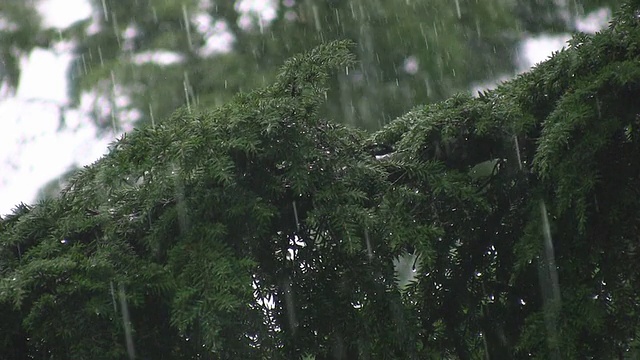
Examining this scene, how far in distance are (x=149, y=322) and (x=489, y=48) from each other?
5.07m

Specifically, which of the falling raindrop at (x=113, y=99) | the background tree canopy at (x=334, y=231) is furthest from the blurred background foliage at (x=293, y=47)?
the background tree canopy at (x=334, y=231)

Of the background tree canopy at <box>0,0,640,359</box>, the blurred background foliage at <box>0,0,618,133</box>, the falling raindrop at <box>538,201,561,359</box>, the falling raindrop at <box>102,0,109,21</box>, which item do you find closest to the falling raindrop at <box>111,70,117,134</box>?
the blurred background foliage at <box>0,0,618,133</box>

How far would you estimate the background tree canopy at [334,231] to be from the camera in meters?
1.88

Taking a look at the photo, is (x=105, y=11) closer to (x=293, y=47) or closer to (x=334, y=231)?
(x=293, y=47)

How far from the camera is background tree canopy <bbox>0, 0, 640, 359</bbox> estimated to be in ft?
6.16

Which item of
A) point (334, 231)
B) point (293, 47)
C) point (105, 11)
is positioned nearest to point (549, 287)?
point (334, 231)

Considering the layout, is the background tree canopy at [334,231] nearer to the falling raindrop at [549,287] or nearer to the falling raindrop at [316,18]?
the falling raindrop at [549,287]

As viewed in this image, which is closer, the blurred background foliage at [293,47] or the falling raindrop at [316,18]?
the blurred background foliage at [293,47]

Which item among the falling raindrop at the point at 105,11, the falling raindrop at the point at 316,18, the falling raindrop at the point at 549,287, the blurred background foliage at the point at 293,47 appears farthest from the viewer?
the falling raindrop at the point at 105,11

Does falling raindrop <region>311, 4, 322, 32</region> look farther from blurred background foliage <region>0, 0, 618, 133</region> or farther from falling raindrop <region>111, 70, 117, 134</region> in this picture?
falling raindrop <region>111, 70, 117, 134</region>

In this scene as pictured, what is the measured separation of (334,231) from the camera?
2082 mm

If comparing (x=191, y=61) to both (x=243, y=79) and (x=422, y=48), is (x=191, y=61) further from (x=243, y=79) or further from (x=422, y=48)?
(x=422, y=48)

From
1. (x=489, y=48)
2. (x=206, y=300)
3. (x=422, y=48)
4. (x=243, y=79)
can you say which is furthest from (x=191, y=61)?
(x=206, y=300)

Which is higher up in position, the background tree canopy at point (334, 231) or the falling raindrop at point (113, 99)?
the falling raindrop at point (113, 99)
